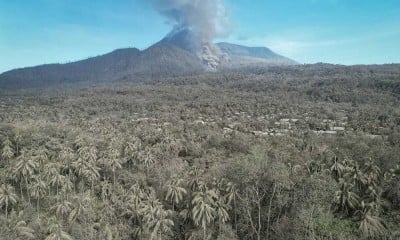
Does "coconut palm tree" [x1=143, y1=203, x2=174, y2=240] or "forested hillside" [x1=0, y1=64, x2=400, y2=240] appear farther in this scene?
"coconut palm tree" [x1=143, y1=203, x2=174, y2=240]

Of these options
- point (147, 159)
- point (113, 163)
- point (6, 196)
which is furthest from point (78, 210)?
point (147, 159)

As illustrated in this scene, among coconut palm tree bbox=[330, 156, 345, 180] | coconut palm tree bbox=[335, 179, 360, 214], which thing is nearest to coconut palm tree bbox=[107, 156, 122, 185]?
coconut palm tree bbox=[330, 156, 345, 180]

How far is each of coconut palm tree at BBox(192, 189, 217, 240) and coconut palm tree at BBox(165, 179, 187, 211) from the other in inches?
244

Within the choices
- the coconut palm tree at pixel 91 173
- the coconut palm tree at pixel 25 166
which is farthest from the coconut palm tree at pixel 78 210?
the coconut palm tree at pixel 25 166

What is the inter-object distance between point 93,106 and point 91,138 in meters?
102

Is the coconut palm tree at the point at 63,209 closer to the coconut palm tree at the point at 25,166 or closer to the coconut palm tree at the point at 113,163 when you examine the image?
the coconut palm tree at the point at 25,166

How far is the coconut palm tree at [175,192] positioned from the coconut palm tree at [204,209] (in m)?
6.21

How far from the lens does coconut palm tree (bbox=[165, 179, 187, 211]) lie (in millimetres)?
62906

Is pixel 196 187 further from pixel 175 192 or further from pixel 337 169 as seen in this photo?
pixel 337 169

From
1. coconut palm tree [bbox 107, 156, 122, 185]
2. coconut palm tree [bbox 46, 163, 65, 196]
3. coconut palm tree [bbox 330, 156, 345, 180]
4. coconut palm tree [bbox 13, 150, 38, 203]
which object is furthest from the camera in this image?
coconut palm tree [bbox 107, 156, 122, 185]

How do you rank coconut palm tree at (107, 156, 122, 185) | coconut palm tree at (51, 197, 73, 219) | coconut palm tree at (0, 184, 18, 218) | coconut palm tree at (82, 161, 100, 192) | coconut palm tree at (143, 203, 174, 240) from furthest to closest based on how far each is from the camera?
coconut palm tree at (107, 156, 122, 185), coconut palm tree at (82, 161, 100, 192), coconut palm tree at (0, 184, 18, 218), coconut palm tree at (51, 197, 73, 219), coconut palm tree at (143, 203, 174, 240)

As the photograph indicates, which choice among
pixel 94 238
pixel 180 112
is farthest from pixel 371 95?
pixel 94 238

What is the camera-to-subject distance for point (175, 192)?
2475 inches

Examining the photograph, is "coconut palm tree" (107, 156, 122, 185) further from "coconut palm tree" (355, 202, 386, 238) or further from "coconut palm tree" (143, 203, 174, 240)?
"coconut palm tree" (355, 202, 386, 238)
